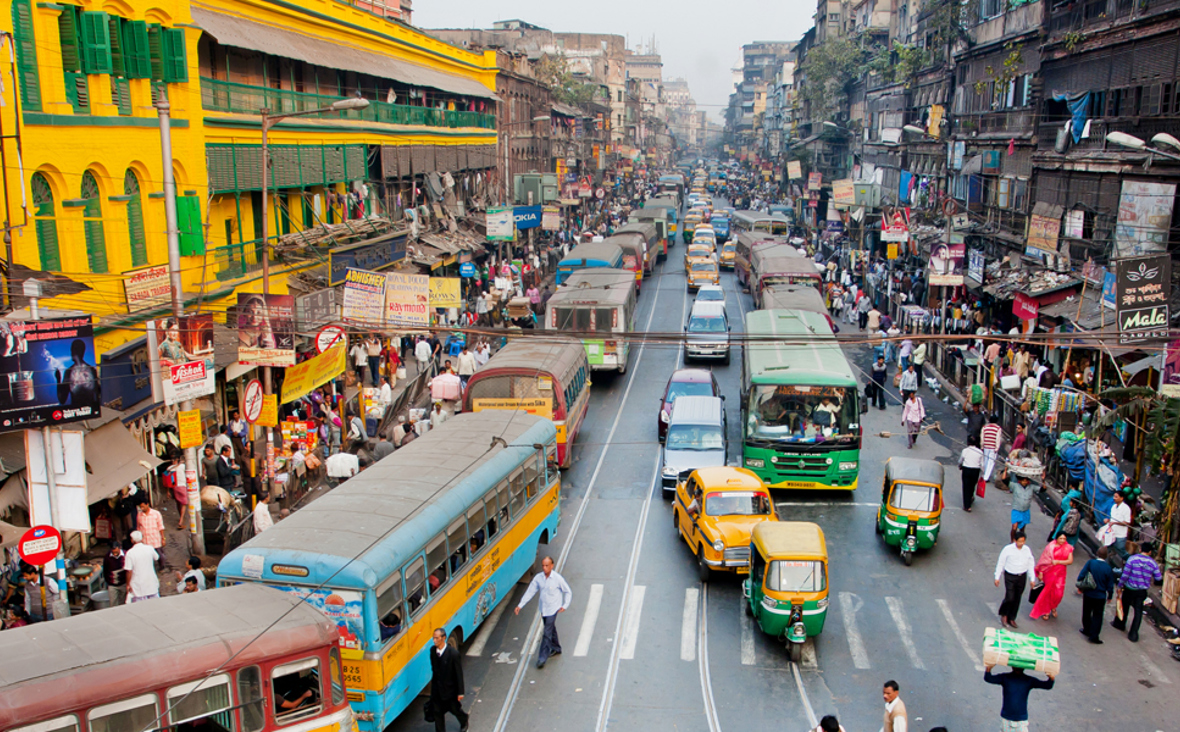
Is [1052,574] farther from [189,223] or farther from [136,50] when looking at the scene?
[136,50]

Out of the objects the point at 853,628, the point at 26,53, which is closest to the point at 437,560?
the point at 853,628

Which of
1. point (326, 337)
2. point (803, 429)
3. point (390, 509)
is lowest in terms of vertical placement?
point (803, 429)

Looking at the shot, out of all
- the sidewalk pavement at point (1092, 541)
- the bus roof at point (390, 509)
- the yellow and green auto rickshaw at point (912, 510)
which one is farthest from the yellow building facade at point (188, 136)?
the sidewalk pavement at point (1092, 541)

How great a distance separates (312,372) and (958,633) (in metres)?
14.0

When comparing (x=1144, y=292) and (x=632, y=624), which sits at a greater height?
(x=1144, y=292)

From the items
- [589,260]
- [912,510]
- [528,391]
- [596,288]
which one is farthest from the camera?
[589,260]

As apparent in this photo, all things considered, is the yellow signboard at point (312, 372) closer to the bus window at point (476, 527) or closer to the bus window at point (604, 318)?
the bus window at point (476, 527)

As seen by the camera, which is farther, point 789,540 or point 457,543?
point 789,540

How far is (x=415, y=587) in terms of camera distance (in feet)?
39.4

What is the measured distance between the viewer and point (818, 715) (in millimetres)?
12672

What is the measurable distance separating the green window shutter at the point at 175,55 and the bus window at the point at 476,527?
12.5m

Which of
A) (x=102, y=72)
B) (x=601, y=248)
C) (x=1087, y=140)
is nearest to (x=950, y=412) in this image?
(x=1087, y=140)

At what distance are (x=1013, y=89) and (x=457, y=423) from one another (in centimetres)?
2802

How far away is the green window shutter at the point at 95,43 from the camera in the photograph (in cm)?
1745
